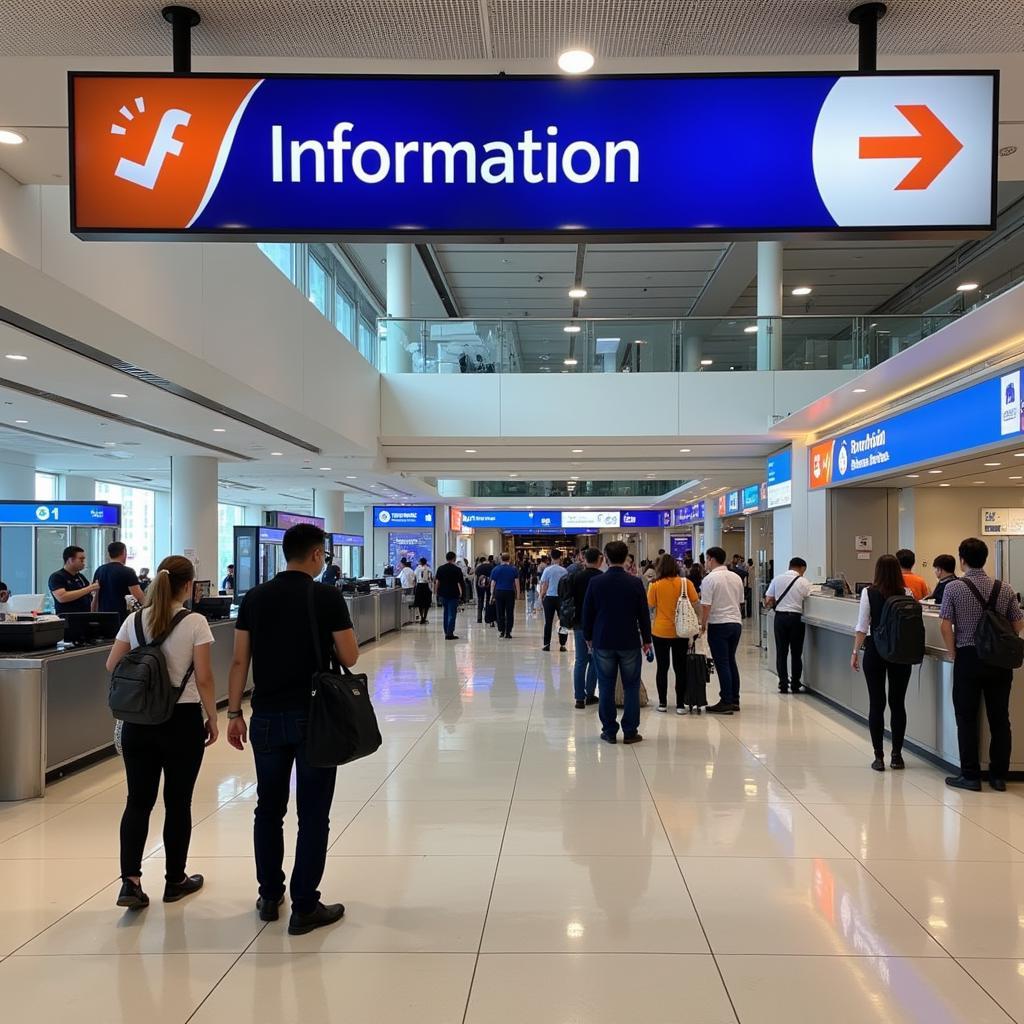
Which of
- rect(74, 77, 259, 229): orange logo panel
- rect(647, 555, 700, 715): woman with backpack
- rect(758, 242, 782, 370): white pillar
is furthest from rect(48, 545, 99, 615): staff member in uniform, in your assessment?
rect(758, 242, 782, 370): white pillar

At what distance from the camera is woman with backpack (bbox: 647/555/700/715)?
8.30 meters

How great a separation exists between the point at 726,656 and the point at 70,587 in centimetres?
652

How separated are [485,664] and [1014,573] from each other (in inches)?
274

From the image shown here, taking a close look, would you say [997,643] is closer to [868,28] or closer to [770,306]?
[868,28]

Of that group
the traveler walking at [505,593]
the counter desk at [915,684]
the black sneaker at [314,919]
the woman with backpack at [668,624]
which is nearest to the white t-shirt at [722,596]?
the woman with backpack at [668,624]

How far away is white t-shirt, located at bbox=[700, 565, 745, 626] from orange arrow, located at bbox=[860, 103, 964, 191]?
6.29 m

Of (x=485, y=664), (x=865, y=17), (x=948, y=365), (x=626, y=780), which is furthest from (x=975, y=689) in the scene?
(x=485, y=664)

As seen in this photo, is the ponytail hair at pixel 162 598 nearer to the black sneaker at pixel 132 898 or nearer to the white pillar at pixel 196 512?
the black sneaker at pixel 132 898

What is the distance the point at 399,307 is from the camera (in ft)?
49.4

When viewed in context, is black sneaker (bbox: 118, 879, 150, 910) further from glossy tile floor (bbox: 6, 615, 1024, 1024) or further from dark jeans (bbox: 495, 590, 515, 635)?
dark jeans (bbox: 495, 590, 515, 635)

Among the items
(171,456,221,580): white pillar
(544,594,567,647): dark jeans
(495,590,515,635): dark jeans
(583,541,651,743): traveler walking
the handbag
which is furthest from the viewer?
(495,590,515,635): dark jeans

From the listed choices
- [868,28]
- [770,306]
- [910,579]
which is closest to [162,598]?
[868,28]

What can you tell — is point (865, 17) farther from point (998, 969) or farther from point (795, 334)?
point (795, 334)

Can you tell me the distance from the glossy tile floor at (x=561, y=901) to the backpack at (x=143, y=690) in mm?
850
